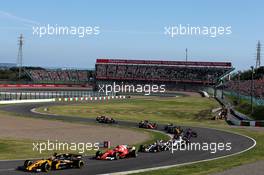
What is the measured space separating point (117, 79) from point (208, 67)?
1168 inches

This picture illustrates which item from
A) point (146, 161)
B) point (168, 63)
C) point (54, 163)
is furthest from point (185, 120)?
point (168, 63)

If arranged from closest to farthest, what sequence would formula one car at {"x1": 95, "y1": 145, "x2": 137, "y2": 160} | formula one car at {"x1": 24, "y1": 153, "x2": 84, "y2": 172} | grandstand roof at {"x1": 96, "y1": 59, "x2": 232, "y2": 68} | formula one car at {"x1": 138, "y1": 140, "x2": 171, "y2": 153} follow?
formula one car at {"x1": 24, "y1": 153, "x2": 84, "y2": 172}, formula one car at {"x1": 95, "y1": 145, "x2": 137, "y2": 160}, formula one car at {"x1": 138, "y1": 140, "x2": 171, "y2": 153}, grandstand roof at {"x1": 96, "y1": 59, "x2": 232, "y2": 68}

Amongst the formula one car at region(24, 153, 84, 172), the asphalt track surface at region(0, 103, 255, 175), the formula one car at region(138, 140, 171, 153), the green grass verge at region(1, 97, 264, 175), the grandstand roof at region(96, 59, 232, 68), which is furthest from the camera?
the grandstand roof at region(96, 59, 232, 68)

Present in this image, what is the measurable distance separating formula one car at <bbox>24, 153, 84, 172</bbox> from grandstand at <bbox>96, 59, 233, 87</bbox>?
129 m

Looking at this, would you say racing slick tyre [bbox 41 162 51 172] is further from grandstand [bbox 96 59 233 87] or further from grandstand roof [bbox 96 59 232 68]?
grandstand [bbox 96 59 233 87]

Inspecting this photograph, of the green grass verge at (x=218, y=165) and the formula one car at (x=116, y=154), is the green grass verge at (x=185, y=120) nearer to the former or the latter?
the green grass verge at (x=218, y=165)

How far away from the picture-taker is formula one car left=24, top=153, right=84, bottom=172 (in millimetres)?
23438

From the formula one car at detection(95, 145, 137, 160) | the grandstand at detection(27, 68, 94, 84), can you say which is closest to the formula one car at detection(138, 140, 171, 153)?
the formula one car at detection(95, 145, 137, 160)

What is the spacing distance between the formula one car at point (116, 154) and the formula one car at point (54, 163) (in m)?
3.27

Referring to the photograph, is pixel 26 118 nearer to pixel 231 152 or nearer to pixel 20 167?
pixel 231 152

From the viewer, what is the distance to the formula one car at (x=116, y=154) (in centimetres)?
2881

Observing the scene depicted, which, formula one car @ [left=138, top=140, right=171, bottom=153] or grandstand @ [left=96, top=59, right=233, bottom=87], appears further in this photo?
grandstand @ [left=96, top=59, right=233, bottom=87]

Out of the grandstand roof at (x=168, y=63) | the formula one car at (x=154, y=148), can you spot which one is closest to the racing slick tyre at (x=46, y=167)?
the formula one car at (x=154, y=148)

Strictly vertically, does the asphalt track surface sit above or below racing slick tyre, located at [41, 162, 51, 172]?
below
